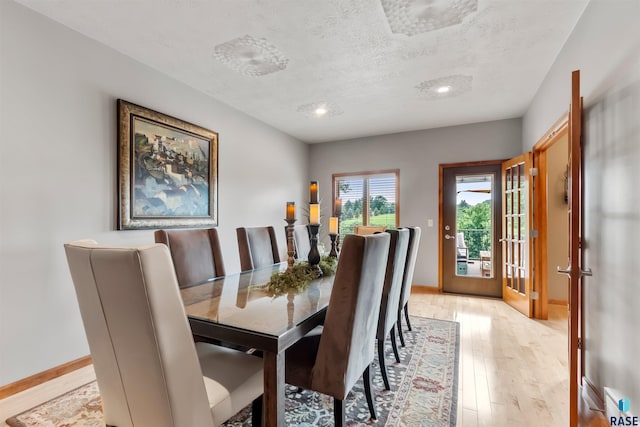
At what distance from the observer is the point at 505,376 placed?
2164 mm

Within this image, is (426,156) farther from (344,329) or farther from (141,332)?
(141,332)

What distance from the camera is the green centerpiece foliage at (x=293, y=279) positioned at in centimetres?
181

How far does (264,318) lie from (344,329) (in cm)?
35

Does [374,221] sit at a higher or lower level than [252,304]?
higher

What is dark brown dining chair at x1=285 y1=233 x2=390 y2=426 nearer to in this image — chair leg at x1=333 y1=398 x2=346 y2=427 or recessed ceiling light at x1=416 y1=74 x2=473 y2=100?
chair leg at x1=333 y1=398 x2=346 y2=427

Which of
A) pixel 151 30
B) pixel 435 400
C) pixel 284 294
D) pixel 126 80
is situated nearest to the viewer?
pixel 284 294

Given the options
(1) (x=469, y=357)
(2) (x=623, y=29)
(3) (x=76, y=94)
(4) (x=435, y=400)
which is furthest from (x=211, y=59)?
(1) (x=469, y=357)

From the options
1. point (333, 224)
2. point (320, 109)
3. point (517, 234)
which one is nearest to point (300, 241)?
point (333, 224)

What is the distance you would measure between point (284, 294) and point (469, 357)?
174 cm

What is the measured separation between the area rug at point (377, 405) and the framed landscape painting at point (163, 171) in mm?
1305

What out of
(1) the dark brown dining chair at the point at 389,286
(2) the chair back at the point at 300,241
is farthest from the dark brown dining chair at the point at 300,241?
(1) the dark brown dining chair at the point at 389,286

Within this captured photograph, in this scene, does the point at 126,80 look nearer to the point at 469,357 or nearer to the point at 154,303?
the point at 154,303

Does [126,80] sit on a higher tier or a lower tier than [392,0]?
lower

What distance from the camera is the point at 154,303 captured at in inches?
34.7
